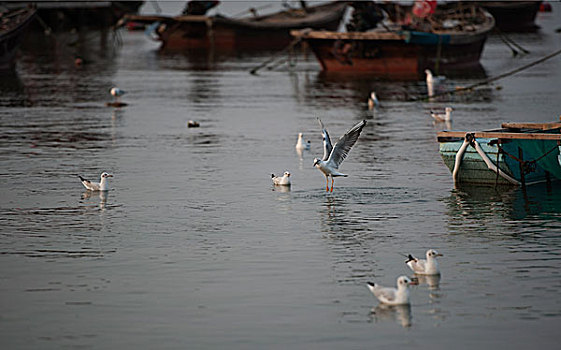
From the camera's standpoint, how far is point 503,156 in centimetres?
1803

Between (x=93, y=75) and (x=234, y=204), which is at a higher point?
(x=234, y=204)

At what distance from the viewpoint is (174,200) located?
1772 cm

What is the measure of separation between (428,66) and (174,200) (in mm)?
30343

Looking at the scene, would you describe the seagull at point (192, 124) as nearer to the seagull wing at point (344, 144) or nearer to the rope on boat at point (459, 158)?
the seagull wing at point (344, 144)

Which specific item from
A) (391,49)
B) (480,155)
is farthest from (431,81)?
(480,155)

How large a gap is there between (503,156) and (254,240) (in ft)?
16.7

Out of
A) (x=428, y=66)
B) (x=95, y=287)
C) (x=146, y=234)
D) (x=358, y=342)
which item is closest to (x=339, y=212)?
(x=146, y=234)

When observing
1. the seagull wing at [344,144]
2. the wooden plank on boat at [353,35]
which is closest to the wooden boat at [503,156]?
the seagull wing at [344,144]

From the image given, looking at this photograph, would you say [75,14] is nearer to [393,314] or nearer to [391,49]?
[391,49]

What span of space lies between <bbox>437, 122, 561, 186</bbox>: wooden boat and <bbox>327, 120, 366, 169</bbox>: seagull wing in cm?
156

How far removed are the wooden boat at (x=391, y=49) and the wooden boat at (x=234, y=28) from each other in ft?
74.9

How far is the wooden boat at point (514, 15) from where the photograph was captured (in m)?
96.7

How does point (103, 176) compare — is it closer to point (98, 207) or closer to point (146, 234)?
point (98, 207)

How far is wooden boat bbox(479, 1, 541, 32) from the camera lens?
9669 cm
